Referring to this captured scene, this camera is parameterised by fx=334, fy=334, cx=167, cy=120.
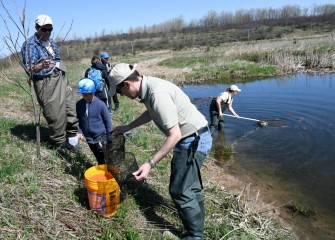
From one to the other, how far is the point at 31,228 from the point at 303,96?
13365 mm

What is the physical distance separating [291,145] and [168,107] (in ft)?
21.3

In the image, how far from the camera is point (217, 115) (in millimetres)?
10148

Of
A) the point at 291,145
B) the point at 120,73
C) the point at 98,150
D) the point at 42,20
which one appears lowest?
the point at 291,145

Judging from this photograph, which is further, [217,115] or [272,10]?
[272,10]

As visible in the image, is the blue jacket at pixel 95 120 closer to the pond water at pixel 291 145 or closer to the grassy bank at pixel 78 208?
the grassy bank at pixel 78 208

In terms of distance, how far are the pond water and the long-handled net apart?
Answer: 9.30 ft

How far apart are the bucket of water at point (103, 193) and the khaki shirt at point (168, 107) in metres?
1.01

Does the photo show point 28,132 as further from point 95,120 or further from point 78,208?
point 78,208

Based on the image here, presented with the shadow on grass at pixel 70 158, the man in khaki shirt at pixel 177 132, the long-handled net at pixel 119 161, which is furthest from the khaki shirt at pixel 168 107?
the shadow on grass at pixel 70 158

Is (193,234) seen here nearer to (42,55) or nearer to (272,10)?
(42,55)

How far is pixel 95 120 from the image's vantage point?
480cm

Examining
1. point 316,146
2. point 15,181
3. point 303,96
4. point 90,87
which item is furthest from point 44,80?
point 303,96

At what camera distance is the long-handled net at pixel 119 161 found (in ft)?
13.3

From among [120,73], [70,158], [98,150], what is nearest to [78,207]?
[98,150]
